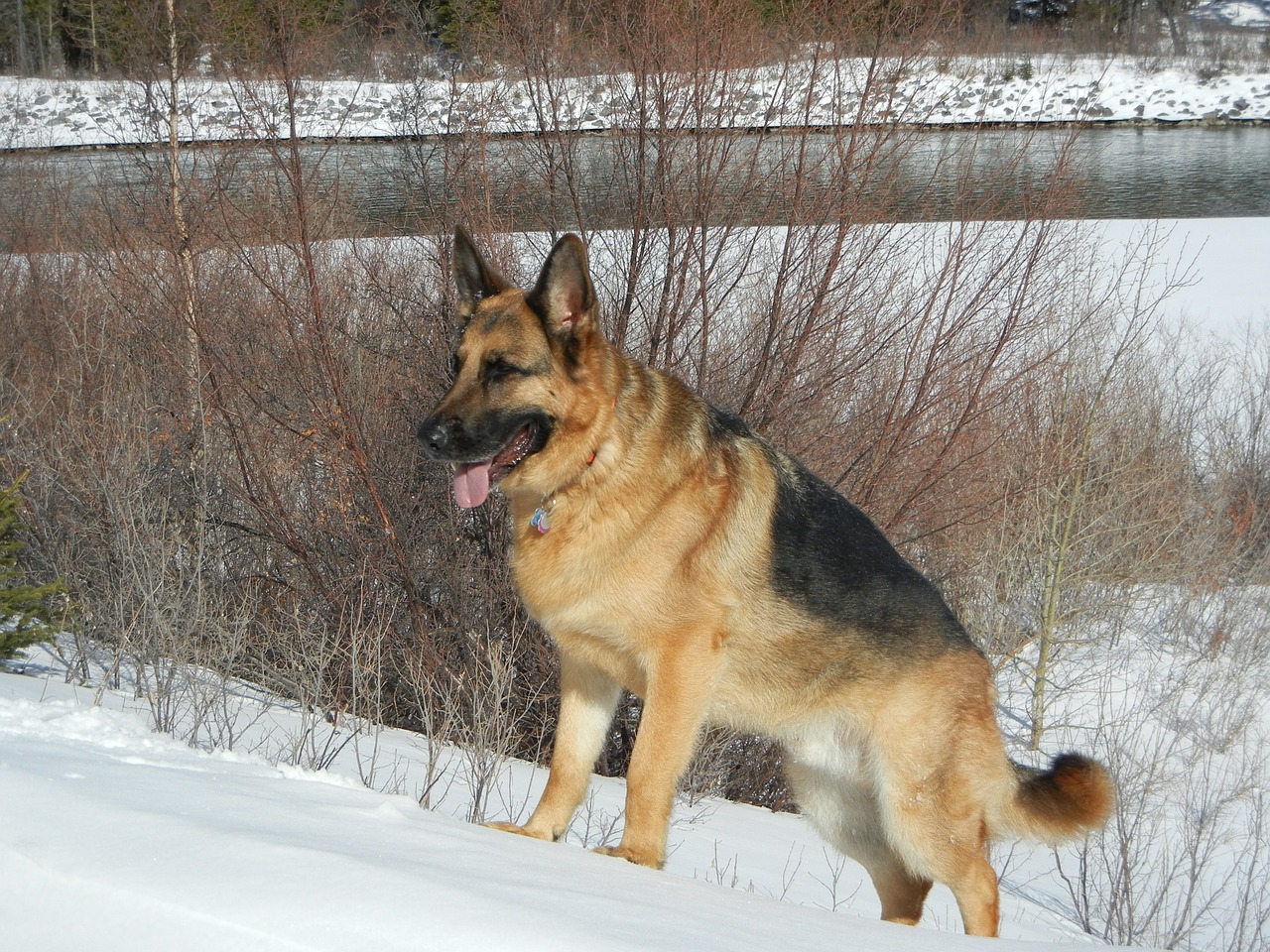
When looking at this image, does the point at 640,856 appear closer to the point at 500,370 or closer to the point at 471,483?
the point at 471,483

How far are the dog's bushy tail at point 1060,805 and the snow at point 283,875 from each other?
5.15 ft

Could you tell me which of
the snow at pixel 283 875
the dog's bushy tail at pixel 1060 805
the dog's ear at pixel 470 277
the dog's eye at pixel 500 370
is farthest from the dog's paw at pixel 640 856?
the dog's ear at pixel 470 277

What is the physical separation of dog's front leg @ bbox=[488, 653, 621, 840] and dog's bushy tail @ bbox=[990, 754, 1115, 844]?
173cm

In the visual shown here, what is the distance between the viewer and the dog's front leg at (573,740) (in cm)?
445

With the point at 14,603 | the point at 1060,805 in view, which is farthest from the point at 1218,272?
the point at 14,603

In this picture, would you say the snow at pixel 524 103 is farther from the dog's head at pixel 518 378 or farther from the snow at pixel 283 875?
the snow at pixel 283 875

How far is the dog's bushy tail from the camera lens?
15.5 feet

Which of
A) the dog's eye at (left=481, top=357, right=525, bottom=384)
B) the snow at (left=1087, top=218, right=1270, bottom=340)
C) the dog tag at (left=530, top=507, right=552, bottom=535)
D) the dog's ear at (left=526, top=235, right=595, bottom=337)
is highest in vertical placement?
the snow at (left=1087, top=218, right=1270, bottom=340)

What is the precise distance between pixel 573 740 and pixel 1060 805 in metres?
2.06

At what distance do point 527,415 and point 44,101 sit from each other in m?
15.6

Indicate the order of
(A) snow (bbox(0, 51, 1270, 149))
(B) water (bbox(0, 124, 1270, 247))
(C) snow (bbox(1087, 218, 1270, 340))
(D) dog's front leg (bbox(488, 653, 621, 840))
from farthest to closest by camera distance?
(C) snow (bbox(1087, 218, 1270, 340))
(B) water (bbox(0, 124, 1270, 247))
(A) snow (bbox(0, 51, 1270, 149))
(D) dog's front leg (bbox(488, 653, 621, 840))

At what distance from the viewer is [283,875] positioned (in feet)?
8.44

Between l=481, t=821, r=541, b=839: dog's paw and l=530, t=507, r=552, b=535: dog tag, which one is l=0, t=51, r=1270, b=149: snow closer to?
l=530, t=507, r=552, b=535: dog tag

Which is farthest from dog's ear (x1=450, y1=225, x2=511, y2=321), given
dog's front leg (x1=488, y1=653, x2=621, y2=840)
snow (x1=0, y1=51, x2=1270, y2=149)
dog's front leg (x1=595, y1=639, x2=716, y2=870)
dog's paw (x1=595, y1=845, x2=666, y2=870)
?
snow (x1=0, y1=51, x2=1270, y2=149)
